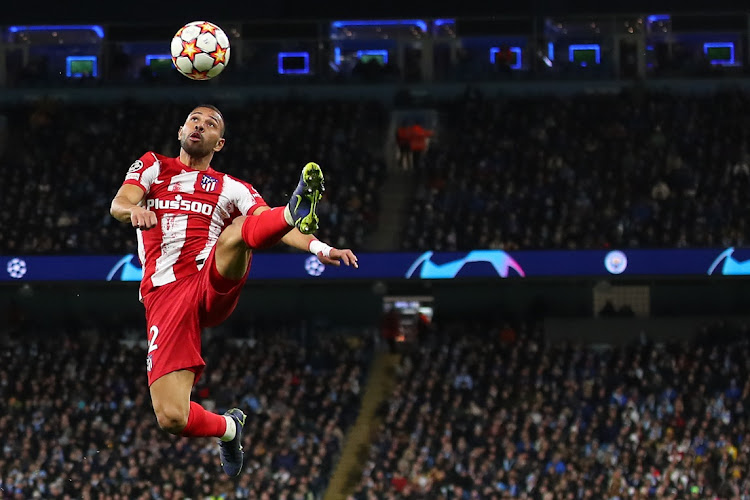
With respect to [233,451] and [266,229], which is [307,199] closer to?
[266,229]

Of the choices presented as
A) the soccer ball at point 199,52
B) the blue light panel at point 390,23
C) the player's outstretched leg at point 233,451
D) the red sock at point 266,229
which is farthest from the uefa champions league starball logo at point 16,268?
the red sock at point 266,229

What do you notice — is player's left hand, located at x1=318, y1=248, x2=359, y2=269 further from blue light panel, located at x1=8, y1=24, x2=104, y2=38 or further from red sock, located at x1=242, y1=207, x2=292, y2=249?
blue light panel, located at x1=8, y1=24, x2=104, y2=38

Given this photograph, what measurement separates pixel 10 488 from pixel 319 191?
1659 centimetres

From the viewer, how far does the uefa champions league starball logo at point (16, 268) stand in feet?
91.2

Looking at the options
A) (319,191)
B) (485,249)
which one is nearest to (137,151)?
(485,249)

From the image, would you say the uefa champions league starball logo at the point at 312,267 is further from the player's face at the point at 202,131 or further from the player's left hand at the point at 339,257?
the player's left hand at the point at 339,257

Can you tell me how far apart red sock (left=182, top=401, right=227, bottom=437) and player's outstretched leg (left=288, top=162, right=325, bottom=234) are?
76.8 inches

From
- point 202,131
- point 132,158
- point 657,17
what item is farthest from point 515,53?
point 202,131

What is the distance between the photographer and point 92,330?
29828 millimetres

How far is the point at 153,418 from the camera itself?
84.1 feet

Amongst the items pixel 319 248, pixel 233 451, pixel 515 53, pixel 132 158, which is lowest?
pixel 233 451

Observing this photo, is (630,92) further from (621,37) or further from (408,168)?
(408,168)

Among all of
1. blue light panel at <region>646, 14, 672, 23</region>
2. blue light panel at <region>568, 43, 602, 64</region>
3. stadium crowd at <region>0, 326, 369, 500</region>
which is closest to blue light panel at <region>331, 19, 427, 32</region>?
blue light panel at <region>568, 43, 602, 64</region>

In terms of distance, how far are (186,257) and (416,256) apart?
17.5m
